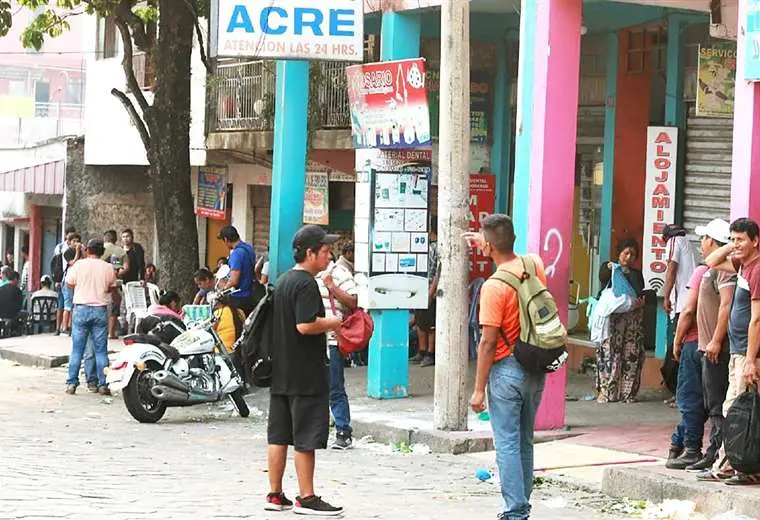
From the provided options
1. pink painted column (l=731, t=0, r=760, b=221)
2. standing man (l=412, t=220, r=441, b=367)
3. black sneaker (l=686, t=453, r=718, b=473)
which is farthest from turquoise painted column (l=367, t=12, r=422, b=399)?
black sneaker (l=686, t=453, r=718, b=473)

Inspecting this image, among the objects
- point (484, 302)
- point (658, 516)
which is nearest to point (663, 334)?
point (658, 516)

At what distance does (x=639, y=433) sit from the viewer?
518 inches

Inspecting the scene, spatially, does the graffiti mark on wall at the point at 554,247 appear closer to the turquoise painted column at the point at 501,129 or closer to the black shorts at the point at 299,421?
the black shorts at the point at 299,421

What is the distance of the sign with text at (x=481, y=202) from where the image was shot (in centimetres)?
1903

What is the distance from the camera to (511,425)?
27.9 ft

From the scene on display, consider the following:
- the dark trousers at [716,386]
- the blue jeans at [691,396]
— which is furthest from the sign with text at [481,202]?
the dark trousers at [716,386]

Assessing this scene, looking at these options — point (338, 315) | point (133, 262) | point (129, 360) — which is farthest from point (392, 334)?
point (133, 262)

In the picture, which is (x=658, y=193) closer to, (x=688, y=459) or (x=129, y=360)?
(x=129, y=360)

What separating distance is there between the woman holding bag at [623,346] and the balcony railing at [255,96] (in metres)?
6.59

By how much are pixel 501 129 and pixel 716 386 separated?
10114 mm

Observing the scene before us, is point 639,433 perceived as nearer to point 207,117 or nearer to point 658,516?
point 658,516

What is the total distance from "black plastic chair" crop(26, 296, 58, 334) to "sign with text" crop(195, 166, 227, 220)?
332 centimetres

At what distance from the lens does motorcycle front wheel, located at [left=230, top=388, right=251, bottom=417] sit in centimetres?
1532

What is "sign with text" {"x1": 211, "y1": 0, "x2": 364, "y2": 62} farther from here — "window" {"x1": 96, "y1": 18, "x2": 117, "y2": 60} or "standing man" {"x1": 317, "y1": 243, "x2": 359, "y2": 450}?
"window" {"x1": 96, "y1": 18, "x2": 117, "y2": 60}
